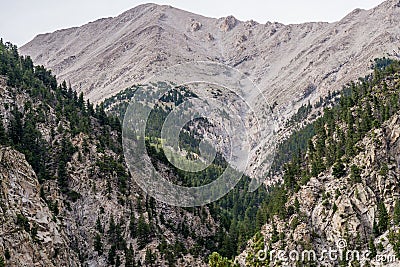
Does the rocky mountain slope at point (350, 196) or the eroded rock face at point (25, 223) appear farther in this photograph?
the rocky mountain slope at point (350, 196)

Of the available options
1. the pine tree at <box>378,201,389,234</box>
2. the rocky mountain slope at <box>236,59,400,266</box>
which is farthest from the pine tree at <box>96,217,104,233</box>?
the pine tree at <box>378,201,389,234</box>

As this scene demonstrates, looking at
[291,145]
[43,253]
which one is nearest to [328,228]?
[43,253]

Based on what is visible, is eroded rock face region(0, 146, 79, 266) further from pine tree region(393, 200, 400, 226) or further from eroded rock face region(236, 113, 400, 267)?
pine tree region(393, 200, 400, 226)

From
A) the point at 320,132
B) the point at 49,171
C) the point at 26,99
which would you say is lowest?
the point at 49,171

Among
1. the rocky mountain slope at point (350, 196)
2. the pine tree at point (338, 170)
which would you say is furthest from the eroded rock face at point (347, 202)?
the pine tree at point (338, 170)

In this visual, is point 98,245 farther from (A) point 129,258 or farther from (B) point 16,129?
(B) point 16,129

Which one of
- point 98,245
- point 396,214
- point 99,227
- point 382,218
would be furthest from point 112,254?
point 396,214

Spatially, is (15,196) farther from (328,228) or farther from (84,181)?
(328,228)

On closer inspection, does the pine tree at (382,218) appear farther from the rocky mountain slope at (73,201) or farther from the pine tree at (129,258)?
the pine tree at (129,258)
